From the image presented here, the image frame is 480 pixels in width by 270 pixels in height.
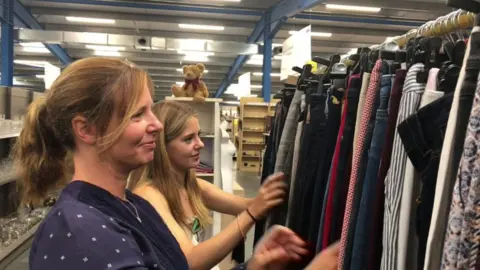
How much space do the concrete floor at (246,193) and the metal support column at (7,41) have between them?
14.2 feet

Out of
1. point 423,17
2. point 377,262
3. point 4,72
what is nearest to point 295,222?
point 377,262

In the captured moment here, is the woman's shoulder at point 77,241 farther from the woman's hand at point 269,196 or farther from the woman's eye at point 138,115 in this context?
the woman's hand at point 269,196

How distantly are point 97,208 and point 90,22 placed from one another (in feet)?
29.2

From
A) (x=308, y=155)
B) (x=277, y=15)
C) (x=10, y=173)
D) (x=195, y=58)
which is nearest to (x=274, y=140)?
(x=308, y=155)

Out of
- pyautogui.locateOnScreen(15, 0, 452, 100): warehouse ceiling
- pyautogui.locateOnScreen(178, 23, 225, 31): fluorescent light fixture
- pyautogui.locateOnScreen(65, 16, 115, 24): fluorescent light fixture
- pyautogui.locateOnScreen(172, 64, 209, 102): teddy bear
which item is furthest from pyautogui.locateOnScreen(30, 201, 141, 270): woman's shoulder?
pyautogui.locateOnScreen(65, 16, 115, 24): fluorescent light fixture

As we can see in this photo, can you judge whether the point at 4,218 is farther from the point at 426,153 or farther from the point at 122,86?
the point at 426,153

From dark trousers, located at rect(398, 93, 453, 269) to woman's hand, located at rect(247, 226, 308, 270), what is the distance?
0.48 m

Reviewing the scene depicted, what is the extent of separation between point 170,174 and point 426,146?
122cm

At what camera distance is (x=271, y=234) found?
4.39 feet

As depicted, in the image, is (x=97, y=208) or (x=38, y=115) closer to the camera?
(x=97, y=208)

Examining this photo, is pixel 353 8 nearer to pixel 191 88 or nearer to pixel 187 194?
pixel 191 88

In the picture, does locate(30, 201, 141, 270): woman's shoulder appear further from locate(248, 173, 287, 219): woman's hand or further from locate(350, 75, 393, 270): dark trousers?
locate(248, 173, 287, 219): woman's hand

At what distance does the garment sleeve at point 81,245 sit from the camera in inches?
33.2

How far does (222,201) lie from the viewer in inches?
88.0
